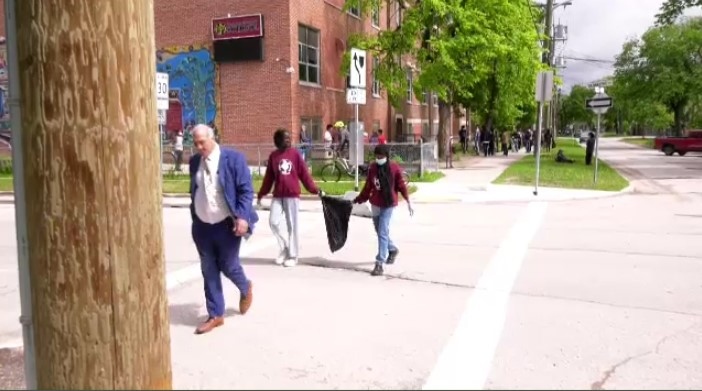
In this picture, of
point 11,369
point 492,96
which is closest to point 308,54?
point 492,96

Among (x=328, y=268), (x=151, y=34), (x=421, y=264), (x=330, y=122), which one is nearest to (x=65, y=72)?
(x=151, y=34)

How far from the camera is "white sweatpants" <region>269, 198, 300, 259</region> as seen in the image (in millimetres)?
7625

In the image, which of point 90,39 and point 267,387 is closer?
point 90,39

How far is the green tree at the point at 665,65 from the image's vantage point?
2035 inches

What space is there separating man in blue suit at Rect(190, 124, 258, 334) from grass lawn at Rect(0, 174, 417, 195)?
1020 centimetres

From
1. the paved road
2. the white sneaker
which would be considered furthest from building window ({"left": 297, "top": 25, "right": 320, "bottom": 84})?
the white sneaker

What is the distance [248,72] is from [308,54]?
2.90m

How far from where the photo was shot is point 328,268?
7488 millimetres

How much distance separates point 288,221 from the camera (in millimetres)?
7660

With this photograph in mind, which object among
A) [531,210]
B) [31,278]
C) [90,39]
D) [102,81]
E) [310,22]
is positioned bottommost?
[531,210]

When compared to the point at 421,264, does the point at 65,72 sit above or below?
above

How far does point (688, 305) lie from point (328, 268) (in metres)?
3.78

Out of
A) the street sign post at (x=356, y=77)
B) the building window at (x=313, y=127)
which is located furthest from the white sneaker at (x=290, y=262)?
the building window at (x=313, y=127)

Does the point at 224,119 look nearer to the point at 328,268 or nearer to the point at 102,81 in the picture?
the point at 328,268
